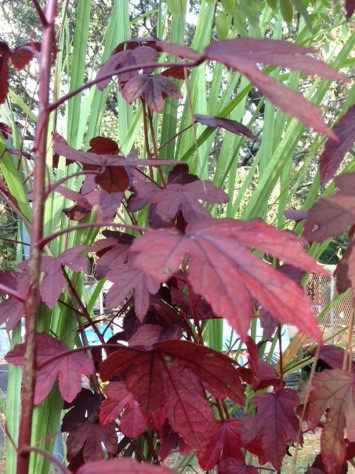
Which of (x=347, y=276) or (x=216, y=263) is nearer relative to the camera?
(x=216, y=263)

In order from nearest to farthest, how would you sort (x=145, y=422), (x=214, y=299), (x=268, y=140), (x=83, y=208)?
(x=214, y=299) → (x=145, y=422) → (x=83, y=208) → (x=268, y=140)

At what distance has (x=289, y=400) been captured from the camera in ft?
2.21

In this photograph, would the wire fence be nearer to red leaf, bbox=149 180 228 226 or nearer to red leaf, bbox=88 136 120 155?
red leaf, bbox=149 180 228 226

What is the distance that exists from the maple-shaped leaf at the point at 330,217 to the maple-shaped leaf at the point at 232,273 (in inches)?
6.9

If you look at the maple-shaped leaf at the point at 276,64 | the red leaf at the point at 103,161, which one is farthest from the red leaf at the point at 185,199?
the maple-shaped leaf at the point at 276,64

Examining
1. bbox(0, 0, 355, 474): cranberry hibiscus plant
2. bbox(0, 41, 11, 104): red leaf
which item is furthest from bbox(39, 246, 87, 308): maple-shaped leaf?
bbox(0, 41, 11, 104): red leaf

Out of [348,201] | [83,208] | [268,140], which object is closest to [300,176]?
[268,140]

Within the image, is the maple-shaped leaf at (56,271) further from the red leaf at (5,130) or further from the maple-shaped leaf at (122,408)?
the red leaf at (5,130)

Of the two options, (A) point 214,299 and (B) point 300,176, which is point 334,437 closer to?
(A) point 214,299

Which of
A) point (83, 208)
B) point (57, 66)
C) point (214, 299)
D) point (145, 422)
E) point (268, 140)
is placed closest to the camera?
point (214, 299)

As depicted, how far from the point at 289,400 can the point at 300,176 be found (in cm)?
47

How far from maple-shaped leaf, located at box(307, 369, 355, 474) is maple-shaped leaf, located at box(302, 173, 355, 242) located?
146mm

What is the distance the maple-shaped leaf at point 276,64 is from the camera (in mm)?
289

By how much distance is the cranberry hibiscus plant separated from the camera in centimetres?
29
